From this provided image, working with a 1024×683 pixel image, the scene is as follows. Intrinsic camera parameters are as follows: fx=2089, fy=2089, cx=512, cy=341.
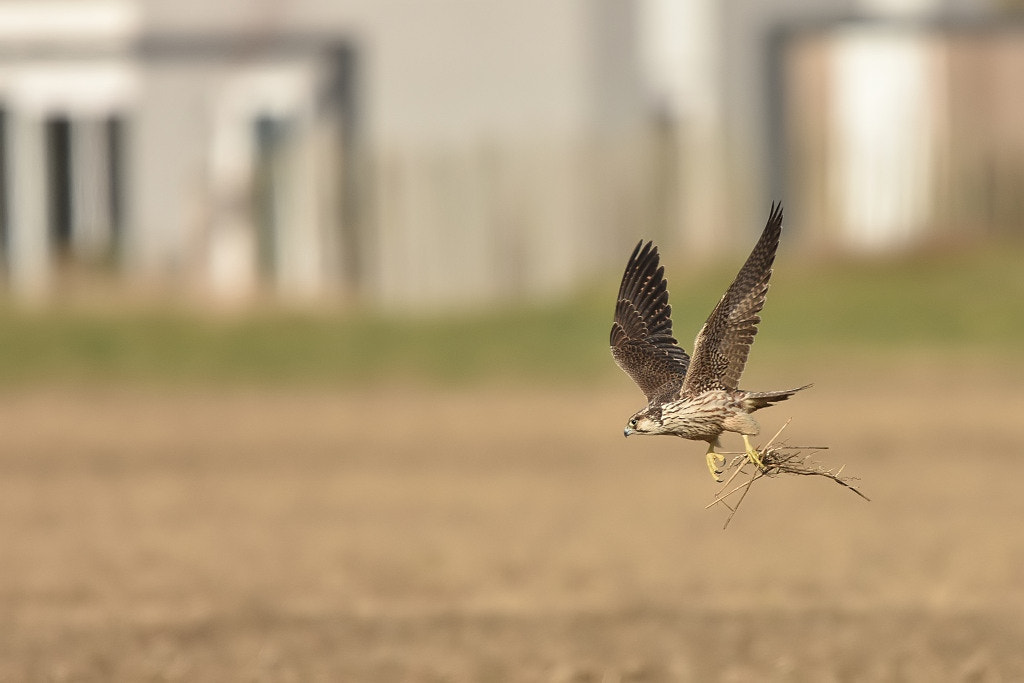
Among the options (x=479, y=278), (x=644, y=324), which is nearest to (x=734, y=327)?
(x=644, y=324)

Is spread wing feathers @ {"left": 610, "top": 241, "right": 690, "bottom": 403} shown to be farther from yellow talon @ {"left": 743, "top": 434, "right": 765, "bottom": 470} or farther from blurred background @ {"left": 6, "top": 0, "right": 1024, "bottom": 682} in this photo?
blurred background @ {"left": 6, "top": 0, "right": 1024, "bottom": 682}

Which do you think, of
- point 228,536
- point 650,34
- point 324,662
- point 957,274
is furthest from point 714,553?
point 650,34

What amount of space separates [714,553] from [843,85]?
14.3 metres

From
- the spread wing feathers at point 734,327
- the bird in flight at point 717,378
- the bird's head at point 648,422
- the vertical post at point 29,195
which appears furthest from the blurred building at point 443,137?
the bird's head at point 648,422

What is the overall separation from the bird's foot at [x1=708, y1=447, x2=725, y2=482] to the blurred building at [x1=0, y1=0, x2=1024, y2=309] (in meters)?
20.1

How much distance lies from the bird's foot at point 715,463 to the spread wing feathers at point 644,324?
25.0 inches

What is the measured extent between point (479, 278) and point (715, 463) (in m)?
21.2

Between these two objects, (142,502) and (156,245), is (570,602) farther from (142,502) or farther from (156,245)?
(156,245)

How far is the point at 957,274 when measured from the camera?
81.9 feet

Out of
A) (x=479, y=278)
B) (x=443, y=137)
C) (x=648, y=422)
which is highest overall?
(x=443, y=137)

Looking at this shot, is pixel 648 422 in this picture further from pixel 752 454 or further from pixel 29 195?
pixel 29 195

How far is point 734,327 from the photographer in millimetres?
4602

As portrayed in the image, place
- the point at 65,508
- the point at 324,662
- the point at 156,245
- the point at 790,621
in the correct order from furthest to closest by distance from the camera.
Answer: the point at 156,245, the point at 65,508, the point at 790,621, the point at 324,662

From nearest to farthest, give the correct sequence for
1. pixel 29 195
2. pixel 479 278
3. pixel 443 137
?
pixel 29 195, pixel 443 137, pixel 479 278
